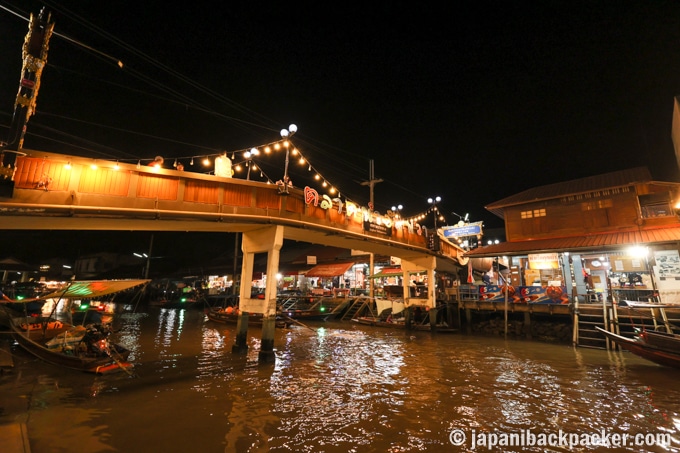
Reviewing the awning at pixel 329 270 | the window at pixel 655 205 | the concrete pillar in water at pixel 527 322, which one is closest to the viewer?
the window at pixel 655 205

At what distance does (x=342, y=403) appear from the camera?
8.68 meters

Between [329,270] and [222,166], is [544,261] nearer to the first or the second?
[329,270]

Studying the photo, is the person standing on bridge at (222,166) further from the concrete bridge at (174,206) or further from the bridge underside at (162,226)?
the bridge underside at (162,226)

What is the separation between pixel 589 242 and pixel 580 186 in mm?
5997

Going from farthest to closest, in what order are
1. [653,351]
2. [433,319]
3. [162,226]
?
[433,319] → [162,226] → [653,351]

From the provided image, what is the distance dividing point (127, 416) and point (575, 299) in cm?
2276

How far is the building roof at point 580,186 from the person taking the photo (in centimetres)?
2213

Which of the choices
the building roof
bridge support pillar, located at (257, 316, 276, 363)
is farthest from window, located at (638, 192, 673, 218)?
bridge support pillar, located at (257, 316, 276, 363)

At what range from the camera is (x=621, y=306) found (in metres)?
17.9

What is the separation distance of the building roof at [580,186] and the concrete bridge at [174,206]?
559 inches

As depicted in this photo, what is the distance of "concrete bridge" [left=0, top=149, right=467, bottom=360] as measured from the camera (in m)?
9.91

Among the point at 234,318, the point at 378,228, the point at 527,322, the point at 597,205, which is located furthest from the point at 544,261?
the point at 234,318

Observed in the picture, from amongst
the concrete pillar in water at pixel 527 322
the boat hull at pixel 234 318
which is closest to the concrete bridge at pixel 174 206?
the boat hull at pixel 234 318

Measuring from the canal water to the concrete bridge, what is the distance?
3.94 meters
